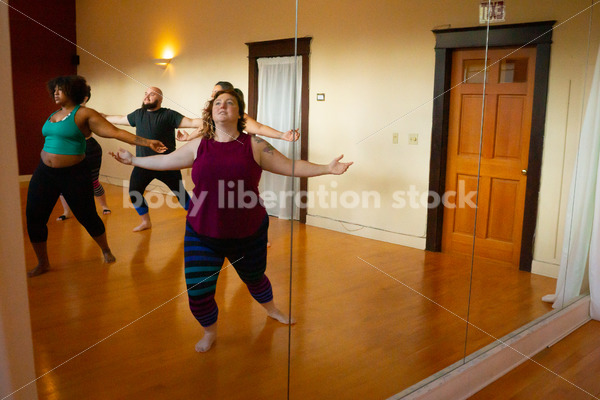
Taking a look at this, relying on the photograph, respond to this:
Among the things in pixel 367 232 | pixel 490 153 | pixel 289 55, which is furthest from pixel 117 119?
pixel 490 153

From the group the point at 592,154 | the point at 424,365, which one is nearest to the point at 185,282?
the point at 424,365

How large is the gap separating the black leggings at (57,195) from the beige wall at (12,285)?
0.04 meters

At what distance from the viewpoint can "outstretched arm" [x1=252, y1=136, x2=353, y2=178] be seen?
68.9 inches

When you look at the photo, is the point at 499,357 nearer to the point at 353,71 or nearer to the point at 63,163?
the point at 353,71

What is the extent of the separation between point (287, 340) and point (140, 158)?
0.88m

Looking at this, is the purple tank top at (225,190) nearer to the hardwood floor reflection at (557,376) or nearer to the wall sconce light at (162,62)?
the wall sconce light at (162,62)

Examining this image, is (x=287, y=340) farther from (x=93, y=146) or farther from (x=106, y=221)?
(x=93, y=146)

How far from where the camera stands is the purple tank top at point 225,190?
163cm

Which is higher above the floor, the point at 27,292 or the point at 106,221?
the point at 106,221

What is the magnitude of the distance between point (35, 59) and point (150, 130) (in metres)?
0.34

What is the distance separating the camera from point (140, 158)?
4.97 ft

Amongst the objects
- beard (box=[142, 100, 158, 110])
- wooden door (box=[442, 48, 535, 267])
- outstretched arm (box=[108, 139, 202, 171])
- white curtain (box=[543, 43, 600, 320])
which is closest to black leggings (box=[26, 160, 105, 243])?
outstretched arm (box=[108, 139, 202, 171])

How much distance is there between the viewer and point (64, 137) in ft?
4.54

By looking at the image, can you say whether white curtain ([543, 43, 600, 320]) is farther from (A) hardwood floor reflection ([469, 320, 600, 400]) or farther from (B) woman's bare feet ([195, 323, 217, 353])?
(B) woman's bare feet ([195, 323, 217, 353])
